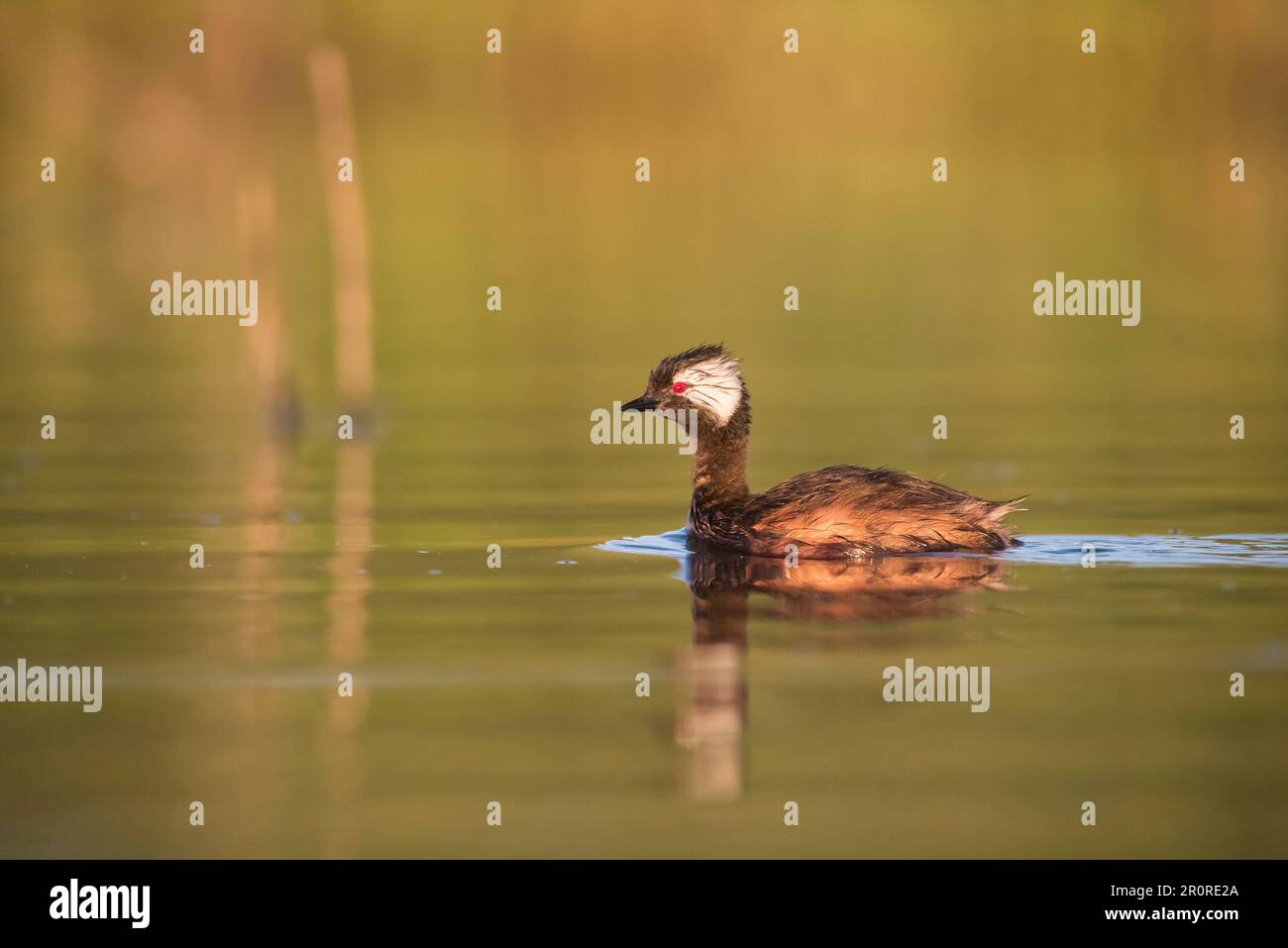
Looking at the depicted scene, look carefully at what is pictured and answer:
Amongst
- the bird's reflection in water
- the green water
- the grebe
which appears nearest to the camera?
the green water

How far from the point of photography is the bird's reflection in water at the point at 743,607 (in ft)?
33.0

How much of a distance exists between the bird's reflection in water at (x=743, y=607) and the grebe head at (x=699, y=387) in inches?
46.3

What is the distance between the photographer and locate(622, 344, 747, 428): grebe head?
15531 millimetres

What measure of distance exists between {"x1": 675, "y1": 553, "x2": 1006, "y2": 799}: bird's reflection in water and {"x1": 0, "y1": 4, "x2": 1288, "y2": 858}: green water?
50 mm

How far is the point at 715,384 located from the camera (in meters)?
15.6

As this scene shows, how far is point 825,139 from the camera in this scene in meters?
56.5

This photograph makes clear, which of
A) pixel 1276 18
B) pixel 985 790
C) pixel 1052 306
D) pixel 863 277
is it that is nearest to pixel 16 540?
pixel 985 790

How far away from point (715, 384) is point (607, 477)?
10.8 feet

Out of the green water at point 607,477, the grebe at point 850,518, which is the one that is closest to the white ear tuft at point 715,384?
the grebe at point 850,518

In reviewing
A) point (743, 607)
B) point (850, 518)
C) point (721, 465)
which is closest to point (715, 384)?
point (721, 465)

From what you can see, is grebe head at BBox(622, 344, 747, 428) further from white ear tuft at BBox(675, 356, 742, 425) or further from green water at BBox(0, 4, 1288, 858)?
green water at BBox(0, 4, 1288, 858)

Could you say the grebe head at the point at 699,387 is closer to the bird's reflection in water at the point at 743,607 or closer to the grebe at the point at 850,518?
the grebe at the point at 850,518

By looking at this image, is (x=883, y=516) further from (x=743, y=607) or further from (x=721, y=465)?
(x=743, y=607)

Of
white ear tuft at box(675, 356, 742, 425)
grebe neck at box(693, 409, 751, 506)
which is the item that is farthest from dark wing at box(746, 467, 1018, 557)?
white ear tuft at box(675, 356, 742, 425)
